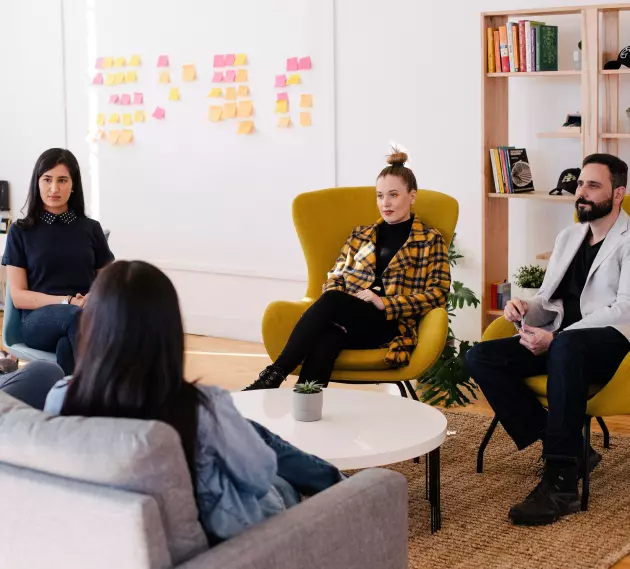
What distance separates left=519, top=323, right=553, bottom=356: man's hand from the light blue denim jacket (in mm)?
1830

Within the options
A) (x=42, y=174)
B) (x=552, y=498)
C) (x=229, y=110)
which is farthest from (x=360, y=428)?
(x=229, y=110)

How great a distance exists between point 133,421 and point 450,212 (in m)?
2.70

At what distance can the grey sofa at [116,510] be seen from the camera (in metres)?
1.64

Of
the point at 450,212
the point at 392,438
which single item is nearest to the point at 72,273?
the point at 450,212

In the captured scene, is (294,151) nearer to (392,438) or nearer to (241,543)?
(392,438)

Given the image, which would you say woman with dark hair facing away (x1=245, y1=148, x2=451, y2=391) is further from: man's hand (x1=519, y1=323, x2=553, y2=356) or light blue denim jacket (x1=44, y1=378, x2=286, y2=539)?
light blue denim jacket (x1=44, y1=378, x2=286, y2=539)

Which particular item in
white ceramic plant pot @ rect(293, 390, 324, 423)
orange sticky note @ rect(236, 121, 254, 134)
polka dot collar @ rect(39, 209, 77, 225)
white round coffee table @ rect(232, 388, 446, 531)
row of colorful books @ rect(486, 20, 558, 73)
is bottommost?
white round coffee table @ rect(232, 388, 446, 531)

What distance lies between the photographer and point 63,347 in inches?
158

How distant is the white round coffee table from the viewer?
9.30 feet

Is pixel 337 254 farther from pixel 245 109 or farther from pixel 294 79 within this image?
pixel 245 109

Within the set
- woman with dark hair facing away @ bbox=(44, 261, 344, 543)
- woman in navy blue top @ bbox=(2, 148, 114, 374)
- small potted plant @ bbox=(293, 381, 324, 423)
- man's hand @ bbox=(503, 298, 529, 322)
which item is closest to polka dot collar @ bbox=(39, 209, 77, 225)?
woman in navy blue top @ bbox=(2, 148, 114, 374)

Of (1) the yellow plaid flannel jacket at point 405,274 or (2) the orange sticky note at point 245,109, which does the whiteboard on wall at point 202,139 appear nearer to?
(2) the orange sticky note at point 245,109

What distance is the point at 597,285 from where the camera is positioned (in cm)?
366

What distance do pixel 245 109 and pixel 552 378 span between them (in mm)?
3033
